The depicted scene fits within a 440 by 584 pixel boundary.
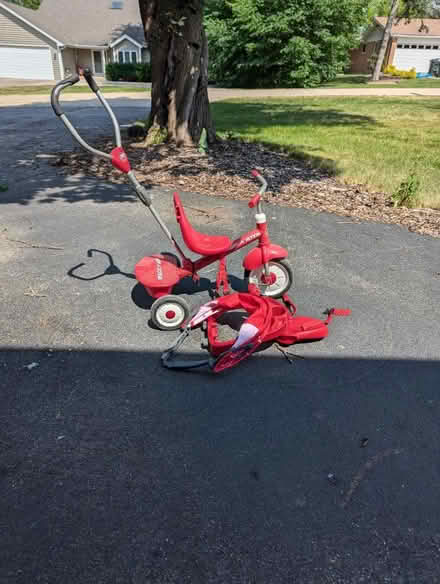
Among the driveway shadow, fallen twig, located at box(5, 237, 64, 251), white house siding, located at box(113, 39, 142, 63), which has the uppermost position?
white house siding, located at box(113, 39, 142, 63)

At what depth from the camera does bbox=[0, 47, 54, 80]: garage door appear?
39.0 meters

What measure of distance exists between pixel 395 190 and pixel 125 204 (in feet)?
14.4

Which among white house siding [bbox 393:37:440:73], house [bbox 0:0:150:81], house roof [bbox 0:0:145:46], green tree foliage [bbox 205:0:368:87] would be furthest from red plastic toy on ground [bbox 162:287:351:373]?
white house siding [bbox 393:37:440:73]

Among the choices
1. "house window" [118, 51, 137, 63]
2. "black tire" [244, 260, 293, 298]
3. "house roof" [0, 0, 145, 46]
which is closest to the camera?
"black tire" [244, 260, 293, 298]

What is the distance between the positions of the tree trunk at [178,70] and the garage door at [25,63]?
118 feet

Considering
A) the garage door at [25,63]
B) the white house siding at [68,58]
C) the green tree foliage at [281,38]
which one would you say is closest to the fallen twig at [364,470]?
the green tree foliage at [281,38]

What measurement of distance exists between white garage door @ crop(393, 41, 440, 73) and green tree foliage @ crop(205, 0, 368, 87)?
17.1 m

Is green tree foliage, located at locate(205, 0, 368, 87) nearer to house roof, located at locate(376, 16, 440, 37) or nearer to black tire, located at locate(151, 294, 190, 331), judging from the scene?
house roof, located at locate(376, 16, 440, 37)

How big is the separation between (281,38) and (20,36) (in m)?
24.0

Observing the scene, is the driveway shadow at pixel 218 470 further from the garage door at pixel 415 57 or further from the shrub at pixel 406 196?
the garage door at pixel 415 57

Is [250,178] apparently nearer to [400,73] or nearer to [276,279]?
[276,279]

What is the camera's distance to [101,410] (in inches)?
109

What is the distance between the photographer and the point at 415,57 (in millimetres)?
46250

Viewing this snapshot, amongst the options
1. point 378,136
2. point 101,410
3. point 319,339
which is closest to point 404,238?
point 319,339
